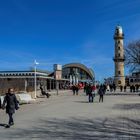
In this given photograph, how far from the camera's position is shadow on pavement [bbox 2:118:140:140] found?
14.7 metres

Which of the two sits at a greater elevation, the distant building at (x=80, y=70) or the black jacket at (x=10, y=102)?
the distant building at (x=80, y=70)

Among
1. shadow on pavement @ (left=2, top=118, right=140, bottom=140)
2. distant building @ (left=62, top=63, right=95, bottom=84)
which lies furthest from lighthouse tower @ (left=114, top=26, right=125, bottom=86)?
shadow on pavement @ (left=2, top=118, right=140, bottom=140)

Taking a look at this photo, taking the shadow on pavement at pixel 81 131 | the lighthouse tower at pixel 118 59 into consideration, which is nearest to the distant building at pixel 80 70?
the lighthouse tower at pixel 118 59

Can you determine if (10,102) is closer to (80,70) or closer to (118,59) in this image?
(118,59)

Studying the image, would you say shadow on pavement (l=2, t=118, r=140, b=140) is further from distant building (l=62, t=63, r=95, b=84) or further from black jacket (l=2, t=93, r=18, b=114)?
distant building (l=62, t=63, r=95, b=84)

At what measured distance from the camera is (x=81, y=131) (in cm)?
1638

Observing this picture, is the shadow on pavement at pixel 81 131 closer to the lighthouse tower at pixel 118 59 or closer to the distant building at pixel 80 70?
the lighthouse tower at pixel 118 59

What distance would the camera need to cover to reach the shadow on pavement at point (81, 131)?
48.2 feet

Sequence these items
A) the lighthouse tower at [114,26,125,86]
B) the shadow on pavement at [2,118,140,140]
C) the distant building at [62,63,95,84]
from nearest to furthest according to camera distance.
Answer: the shadow on pavement at [2,118,140,140] < the lighthouse tower at [114,26,125,86] < the distant building at [62,63,95,84]

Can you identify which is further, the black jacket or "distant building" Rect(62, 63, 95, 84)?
"distant building" Rect(62, 63, 95, 84)

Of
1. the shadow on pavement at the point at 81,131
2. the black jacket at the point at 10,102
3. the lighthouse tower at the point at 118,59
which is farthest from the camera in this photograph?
the lighthouse tower at the point at 118,59

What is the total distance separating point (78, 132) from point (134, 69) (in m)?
52.2

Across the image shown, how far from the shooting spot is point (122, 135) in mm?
15273

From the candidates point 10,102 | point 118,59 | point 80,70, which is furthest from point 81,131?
point 80,70
